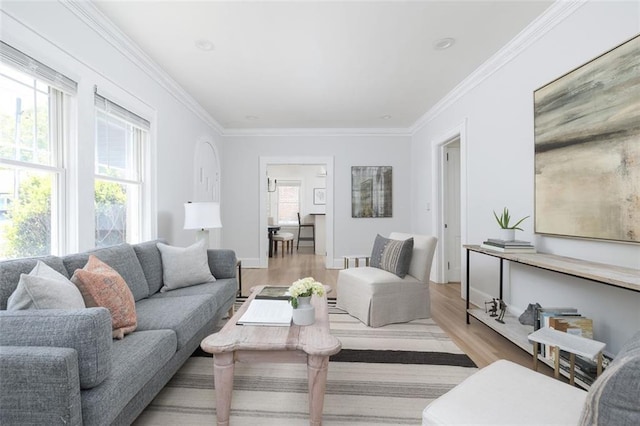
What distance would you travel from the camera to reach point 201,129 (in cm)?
450

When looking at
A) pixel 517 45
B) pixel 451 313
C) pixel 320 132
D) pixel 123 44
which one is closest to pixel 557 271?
pixel 451 313

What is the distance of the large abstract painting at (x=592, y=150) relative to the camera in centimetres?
170

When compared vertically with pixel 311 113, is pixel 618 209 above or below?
below

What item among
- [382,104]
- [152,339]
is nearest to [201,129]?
[382,104]

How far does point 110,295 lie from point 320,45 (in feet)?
8.20

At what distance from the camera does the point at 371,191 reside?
5.52 meters

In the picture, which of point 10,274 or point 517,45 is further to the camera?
point 517,45

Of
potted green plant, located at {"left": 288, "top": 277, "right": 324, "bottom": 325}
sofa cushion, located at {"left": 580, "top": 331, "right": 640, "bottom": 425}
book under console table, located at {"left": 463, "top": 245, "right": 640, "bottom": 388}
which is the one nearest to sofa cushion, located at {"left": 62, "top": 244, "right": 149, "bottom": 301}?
potted green plant, located at {"left": 288, "top": 277, "right": 324, "bottom": 325}

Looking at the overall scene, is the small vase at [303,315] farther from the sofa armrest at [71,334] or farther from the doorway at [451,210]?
the doorway at [451,210]

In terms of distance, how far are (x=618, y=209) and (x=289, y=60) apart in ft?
9.26

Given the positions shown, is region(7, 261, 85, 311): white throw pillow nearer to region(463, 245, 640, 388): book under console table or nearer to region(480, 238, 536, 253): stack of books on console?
region(463, 245, 640, 388): book under console table

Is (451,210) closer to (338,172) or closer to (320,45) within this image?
(338,172)

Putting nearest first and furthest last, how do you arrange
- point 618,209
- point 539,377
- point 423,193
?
point 539,377 < point 618,209 < point 423,193

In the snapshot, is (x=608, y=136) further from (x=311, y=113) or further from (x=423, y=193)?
(x=311, y=113)
